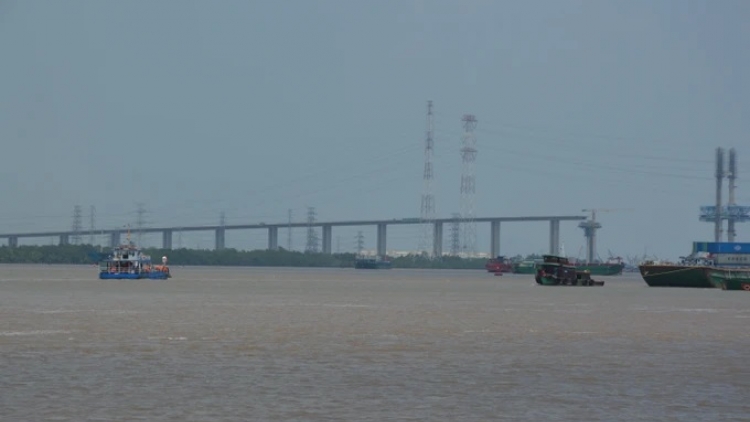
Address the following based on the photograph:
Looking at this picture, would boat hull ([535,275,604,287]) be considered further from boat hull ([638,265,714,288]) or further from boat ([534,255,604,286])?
boat hull ([638,265,714,288])

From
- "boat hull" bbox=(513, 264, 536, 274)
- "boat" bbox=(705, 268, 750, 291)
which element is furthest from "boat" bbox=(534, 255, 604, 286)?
"boat hull" bbox=(513, 264, 536, 274)

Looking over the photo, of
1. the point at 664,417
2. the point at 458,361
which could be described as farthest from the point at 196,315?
the point at 664,417

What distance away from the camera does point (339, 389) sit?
2802 centimetres

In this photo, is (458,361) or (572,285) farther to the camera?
(572,285)

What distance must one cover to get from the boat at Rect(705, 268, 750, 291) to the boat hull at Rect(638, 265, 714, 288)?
2.02 metres

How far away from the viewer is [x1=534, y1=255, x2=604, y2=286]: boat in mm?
114438

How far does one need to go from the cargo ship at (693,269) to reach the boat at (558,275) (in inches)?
179

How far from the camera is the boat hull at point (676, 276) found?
110 m

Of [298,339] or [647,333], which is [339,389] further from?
[647,333]

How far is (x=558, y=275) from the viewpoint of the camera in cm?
11444

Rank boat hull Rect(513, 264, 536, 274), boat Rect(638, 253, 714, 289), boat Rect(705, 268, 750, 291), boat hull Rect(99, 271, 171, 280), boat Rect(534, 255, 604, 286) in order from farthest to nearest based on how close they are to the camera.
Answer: boat hull Rect(513, 264, 536, 274), boat hull Rect(99, 271, 171, 280), boat Rect(534, 255, 604, 286), boat Rect(638, 253, 714, 289), boat Rect(705, 268, 750, 291)

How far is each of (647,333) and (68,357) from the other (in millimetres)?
20220

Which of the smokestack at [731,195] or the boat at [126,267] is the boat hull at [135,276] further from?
the smokestack at [731,195]

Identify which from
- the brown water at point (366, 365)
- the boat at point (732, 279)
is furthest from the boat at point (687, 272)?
the brown water at point (366, 365)
